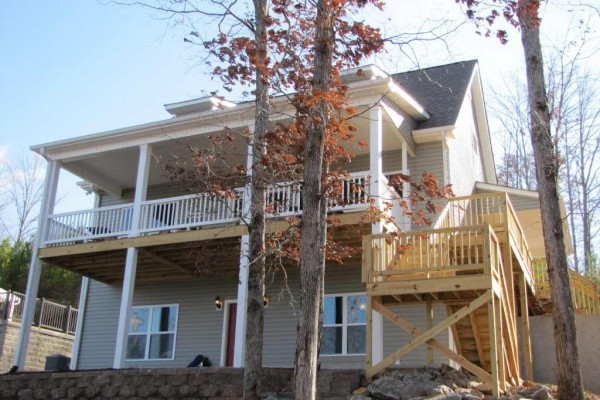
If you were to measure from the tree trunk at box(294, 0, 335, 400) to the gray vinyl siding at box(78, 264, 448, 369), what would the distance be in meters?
6.55

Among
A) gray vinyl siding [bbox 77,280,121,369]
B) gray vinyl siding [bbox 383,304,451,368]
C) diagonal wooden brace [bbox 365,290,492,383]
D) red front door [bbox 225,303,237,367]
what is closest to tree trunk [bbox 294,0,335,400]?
diagonal wooden brace [bbox 365,290,492,383]

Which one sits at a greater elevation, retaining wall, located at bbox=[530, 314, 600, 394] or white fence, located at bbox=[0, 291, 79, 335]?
white fence, located at bbox=[0, 291, 79, 335]

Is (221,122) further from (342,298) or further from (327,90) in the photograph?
(327,90)

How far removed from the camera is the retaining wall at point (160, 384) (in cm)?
1052

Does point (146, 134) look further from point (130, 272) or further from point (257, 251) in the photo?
point (257, 251)

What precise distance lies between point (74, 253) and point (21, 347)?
2.41 m

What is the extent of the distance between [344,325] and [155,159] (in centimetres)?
557

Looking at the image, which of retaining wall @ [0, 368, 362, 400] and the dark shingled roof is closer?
retaining wall @ [0, 368, 362, 400]

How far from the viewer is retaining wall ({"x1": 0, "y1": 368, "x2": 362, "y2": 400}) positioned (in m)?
10.5

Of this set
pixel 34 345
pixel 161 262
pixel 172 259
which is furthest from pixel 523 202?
pixel 34 345

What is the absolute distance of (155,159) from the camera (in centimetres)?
1498

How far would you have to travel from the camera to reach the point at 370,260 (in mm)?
11164

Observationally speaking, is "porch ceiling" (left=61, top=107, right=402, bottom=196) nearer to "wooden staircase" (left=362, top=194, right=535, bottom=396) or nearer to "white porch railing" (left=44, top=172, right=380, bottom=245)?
"white porch railing" (left=44, top=172, right=380, bottom=245)

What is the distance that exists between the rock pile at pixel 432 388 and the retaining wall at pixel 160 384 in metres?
0.45
